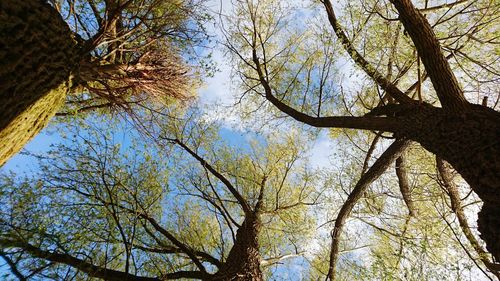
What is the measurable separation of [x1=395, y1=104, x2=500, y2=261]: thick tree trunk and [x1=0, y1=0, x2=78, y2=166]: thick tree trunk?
3.70 meters

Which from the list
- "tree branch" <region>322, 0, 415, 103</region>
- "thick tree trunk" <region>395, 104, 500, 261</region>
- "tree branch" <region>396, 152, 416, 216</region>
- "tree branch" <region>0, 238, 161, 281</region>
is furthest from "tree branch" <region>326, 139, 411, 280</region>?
"tree branch" <region>0, 238, 161, 281</region>

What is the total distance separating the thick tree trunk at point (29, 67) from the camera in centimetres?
264

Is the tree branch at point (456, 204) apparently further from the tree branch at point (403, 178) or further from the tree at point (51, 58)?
the tree at point (51, 58)

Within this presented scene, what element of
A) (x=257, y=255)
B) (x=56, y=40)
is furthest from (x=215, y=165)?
(x=56, y=40)

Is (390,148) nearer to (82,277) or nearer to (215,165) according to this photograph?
(215,165)

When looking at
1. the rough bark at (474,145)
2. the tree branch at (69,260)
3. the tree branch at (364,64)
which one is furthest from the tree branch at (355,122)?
the tree branch at (69,260)

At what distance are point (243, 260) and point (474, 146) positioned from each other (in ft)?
10.4

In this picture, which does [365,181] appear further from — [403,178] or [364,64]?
[364,64]

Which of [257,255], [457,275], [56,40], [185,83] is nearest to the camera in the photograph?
[56,40]

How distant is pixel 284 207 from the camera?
6773 mm

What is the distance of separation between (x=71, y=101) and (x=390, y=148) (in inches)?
213

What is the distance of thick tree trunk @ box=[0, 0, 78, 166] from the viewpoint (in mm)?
2639

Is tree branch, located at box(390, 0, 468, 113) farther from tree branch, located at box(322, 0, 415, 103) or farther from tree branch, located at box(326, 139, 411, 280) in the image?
tree branch, located at box(326, 139, 411, 280)

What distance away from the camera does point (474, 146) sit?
2848 mm
